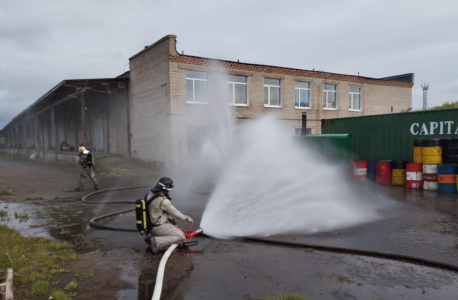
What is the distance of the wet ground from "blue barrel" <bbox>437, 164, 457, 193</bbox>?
3018mm

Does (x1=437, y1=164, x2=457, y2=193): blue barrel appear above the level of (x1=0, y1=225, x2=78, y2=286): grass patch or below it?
above

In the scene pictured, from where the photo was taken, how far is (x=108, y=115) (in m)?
27.2

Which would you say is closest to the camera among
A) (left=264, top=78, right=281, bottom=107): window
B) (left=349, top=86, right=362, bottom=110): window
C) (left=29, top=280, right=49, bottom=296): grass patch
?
(left=29, top=280, right=49, bottom=296): grass patch

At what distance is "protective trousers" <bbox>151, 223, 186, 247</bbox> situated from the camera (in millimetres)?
5812

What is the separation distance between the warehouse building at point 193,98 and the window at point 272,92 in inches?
2.9

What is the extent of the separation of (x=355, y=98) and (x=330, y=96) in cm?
295

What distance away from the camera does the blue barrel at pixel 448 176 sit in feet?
39.7

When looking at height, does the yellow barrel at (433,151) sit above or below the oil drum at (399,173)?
above

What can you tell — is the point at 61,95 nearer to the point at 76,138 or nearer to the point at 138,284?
the point at 76,138

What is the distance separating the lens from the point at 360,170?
14859 millimetres

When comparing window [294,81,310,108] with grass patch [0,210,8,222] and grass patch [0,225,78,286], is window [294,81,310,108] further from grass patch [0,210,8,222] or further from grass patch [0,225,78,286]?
grass patch [0,225,78,286]

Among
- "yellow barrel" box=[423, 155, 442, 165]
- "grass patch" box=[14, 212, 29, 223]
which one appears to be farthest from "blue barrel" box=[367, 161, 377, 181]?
"grass patch" box=[14, 212, 29, 223]

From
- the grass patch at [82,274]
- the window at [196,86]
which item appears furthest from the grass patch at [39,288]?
the window at [196,86]

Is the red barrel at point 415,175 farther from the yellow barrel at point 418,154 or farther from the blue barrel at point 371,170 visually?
the blue barrel at point 371,170
